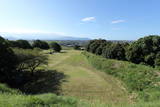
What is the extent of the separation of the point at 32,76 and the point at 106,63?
11.5 metres

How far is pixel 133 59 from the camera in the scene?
27719 millimetres

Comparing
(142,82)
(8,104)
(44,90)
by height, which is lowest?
(44,90)

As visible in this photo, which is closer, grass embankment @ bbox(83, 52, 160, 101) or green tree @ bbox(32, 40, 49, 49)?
grass embankment @ bbox(83, 52, 160, 101)

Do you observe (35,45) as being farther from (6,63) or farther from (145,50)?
(145,50)

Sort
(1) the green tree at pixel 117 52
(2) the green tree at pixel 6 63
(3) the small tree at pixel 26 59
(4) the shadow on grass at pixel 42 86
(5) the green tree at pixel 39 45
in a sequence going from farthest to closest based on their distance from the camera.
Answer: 1. (5) the green tree at pixel 39 45
2. (1) the green tree at pixel 117 52
3. (3) the small tree at pixel 26 59
4. (2) the green tree at pixel 6 63
5. (4) the shadow on grass at pixel 42 86

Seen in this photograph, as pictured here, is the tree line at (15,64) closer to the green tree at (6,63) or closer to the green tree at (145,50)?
the green tree at (6,63)

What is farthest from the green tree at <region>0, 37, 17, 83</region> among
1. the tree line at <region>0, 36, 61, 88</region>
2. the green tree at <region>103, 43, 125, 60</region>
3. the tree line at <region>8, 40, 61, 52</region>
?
the tree line at <region>8, 40, 61, 52</region>

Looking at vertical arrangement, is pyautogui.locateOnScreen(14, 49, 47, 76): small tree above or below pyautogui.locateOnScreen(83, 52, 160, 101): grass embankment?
above

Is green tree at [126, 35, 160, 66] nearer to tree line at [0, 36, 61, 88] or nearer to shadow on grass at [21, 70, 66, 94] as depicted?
shadow on grass at [21, 70, 66, 94]

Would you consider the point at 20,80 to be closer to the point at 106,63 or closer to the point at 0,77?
the point at 0,77

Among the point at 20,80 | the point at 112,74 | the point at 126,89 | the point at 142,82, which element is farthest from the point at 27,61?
the point at 142,82

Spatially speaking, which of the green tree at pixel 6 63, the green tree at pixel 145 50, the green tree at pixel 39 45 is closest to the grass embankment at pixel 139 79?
the green tree at pixel 145 50

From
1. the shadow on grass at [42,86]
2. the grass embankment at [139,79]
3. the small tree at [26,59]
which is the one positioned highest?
the small tree at [26,59]

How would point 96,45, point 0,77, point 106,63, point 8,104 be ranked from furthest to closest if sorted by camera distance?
point 96,45
point 106,63
point 0,77
point 8,104
